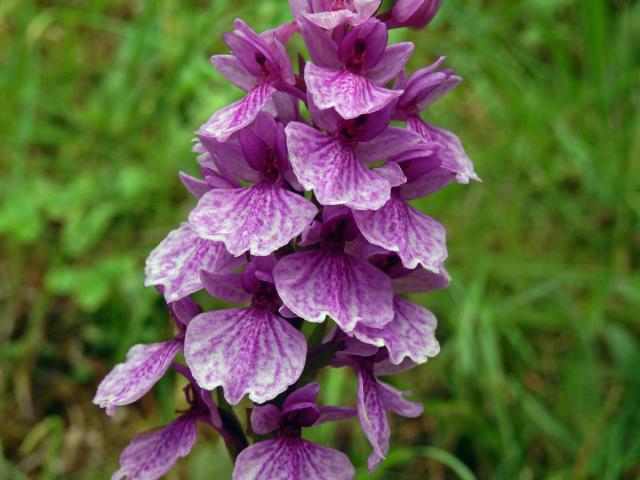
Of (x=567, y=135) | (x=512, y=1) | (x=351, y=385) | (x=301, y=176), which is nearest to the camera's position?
(x=301, y=176)

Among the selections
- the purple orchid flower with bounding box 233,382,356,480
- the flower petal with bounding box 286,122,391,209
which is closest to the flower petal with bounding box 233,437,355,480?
the purple orchid flower with bounding box 233,382,356,480

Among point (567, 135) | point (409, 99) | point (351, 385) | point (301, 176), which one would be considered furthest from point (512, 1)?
point (301, 176)

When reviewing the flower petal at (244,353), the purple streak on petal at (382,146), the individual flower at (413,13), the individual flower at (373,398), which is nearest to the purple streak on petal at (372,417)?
the individual flower at (373,398)

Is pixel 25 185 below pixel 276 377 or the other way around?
below

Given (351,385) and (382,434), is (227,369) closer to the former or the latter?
(382,434)

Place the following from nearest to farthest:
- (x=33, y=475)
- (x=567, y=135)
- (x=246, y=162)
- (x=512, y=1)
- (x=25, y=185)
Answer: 1. (x=246, y=162)
2. (x=33, y=475)
3. (x=25, y=185)
4. (x=567, y=135)
5. (x=512, y=1)

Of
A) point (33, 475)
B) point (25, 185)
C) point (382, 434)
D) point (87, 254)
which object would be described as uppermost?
point (382, 434)
